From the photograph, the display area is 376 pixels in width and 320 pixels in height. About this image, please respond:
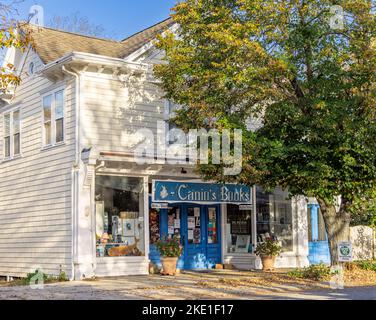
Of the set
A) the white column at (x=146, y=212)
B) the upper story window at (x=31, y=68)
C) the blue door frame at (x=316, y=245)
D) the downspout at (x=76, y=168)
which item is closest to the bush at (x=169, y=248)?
the white column at (x=146, y=212)

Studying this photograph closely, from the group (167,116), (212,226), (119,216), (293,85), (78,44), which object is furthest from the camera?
(212,226)

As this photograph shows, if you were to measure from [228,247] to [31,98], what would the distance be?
8.66 m

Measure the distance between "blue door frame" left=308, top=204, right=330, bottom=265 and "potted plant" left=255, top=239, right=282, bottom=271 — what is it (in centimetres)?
351

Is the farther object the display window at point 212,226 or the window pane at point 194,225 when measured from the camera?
the display window at point 212,226

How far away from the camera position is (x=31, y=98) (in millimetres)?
21375

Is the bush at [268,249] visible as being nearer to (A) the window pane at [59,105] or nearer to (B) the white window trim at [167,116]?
(B) the white window trim at [167,116]

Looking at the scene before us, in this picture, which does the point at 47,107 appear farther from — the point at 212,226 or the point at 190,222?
the point at 212,226

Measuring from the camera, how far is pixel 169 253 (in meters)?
19.1

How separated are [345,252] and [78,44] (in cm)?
1192

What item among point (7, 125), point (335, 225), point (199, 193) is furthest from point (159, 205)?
point (7, 125)

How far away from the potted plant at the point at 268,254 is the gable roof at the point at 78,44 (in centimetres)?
791

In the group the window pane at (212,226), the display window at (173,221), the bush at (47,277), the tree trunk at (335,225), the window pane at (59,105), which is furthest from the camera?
the window pane at (212,226)

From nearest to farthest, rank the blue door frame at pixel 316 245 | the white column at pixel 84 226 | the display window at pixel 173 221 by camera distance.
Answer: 1. the white column at pixel 84 226
2. the display window at pixel 173 221
3. the blue door frame at pixel 316 245

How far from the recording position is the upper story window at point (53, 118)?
19688 millimetres
